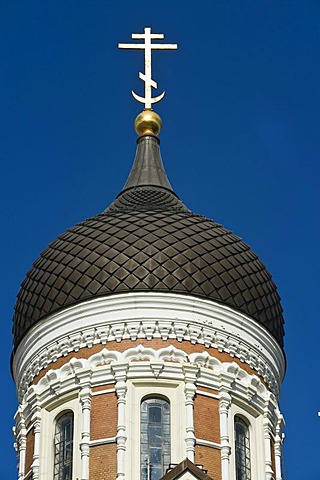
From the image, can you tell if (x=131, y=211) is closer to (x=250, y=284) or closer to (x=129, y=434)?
(x=250, y=284)

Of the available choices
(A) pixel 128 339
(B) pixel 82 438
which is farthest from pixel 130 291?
(B) pixel 82 438

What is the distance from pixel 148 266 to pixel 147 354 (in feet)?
5.57

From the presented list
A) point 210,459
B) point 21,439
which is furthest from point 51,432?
point 210,459

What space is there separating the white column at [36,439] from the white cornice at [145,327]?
88cm

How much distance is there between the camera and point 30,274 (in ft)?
111

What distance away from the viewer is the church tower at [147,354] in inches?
1219

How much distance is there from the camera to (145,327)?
32.0 metres

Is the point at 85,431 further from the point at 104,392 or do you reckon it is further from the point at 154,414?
the point at 154,414

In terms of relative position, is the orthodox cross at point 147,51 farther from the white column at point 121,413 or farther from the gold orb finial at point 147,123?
the white column at point 121,413

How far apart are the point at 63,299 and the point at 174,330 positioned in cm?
221

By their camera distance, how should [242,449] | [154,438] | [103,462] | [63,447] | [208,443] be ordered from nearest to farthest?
[103,462]
[208,443]
[154,438]
[63,447]
[242,449]

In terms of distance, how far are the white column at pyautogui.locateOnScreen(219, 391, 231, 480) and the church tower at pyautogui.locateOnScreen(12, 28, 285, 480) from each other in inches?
0.9

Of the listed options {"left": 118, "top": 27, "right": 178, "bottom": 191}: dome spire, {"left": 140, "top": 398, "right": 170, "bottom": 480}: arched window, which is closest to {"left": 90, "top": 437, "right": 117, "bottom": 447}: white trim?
{"left": 140, "top": 398, "right": 170, "bottom": 480}: arched window

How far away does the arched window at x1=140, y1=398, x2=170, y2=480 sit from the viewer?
30625 mm
